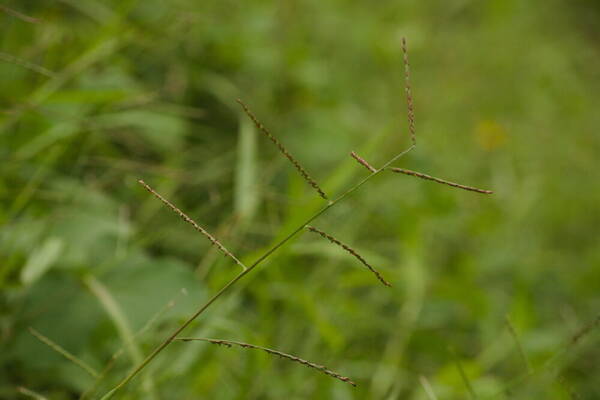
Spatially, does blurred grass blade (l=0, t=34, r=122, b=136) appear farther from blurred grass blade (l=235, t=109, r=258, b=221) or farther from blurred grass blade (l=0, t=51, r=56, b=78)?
blurred grass blade (l=235, t=109, r=258, b=221)

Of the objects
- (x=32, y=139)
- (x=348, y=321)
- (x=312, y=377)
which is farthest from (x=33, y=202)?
(x=348, y=321)

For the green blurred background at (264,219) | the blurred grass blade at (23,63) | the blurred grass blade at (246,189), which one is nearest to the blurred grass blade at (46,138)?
the green blurred background at (264,219)

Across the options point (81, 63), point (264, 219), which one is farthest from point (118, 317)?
point (264, 219)

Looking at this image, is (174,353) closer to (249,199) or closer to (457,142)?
(249,199)

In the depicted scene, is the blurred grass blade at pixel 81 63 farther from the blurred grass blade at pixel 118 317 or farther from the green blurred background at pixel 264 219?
the blurred grass blade at pixel 118 317

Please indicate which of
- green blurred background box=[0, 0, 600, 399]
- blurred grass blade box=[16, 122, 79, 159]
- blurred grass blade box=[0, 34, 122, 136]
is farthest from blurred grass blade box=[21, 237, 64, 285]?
blurred grass blade box=[0, 34, 122, 136]

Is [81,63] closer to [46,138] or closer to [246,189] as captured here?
[46,138]
